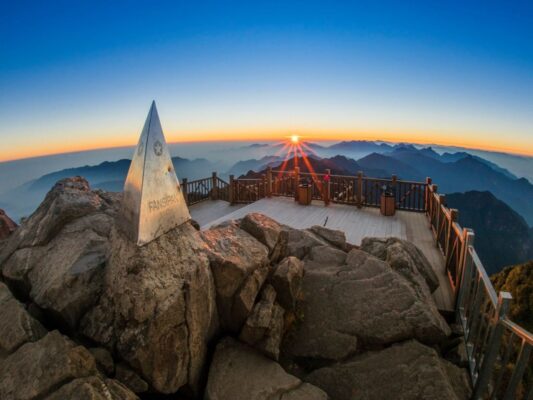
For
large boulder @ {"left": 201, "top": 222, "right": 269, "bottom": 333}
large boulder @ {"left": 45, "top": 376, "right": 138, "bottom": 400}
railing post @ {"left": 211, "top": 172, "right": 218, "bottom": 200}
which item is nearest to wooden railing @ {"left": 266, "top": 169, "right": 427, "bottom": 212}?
railing post @ {"left": 211, "top": 172, "right": 218, "bottom": 200}

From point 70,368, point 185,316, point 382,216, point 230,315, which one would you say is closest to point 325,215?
point 382,216

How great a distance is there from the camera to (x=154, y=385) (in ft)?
10.4

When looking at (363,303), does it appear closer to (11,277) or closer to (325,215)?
(11,277)

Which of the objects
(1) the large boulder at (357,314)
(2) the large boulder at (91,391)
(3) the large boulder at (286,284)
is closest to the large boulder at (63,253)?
(2) the large boulder at (91,391)

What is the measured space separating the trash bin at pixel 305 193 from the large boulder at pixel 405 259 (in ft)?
22.2

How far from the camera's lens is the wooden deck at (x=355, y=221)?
9.56 m

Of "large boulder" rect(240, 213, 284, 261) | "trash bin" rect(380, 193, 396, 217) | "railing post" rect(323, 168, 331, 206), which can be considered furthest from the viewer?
"railing post" rect(323, 168, 331, 206)

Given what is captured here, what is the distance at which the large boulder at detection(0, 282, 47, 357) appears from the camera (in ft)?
9.21

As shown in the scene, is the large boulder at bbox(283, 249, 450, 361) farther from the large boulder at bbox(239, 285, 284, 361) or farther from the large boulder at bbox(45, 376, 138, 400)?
the large boulder at bbox(45, 376, 138, 400)

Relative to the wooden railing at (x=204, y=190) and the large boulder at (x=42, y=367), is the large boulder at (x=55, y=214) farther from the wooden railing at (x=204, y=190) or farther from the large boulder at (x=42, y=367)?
the wooden railing at (x=204, y=190)

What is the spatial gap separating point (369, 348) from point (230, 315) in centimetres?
204

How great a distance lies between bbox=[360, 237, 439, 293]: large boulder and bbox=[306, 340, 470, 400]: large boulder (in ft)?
5.21

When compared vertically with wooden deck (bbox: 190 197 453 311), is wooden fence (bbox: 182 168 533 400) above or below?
above

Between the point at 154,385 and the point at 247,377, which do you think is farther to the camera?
the point at 247,377
